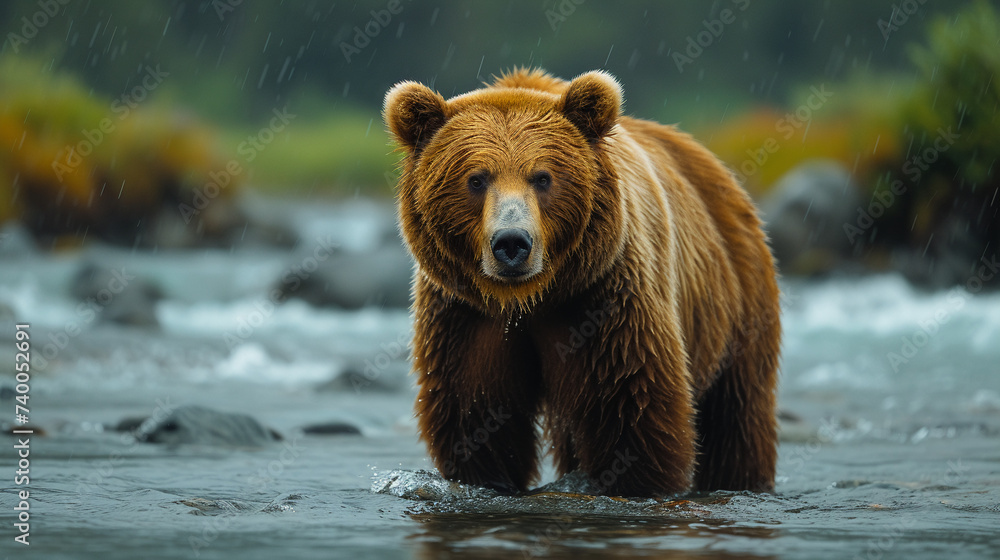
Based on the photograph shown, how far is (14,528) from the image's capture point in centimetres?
449

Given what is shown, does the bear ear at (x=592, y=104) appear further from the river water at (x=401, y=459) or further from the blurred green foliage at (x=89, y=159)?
the blurred green foliage at (x=89, y=159)

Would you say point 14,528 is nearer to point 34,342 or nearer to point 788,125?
point 34,342

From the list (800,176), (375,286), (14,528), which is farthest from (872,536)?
(800,176)

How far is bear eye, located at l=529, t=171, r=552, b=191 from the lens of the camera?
4.91 meters

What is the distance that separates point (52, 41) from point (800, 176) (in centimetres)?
2604
